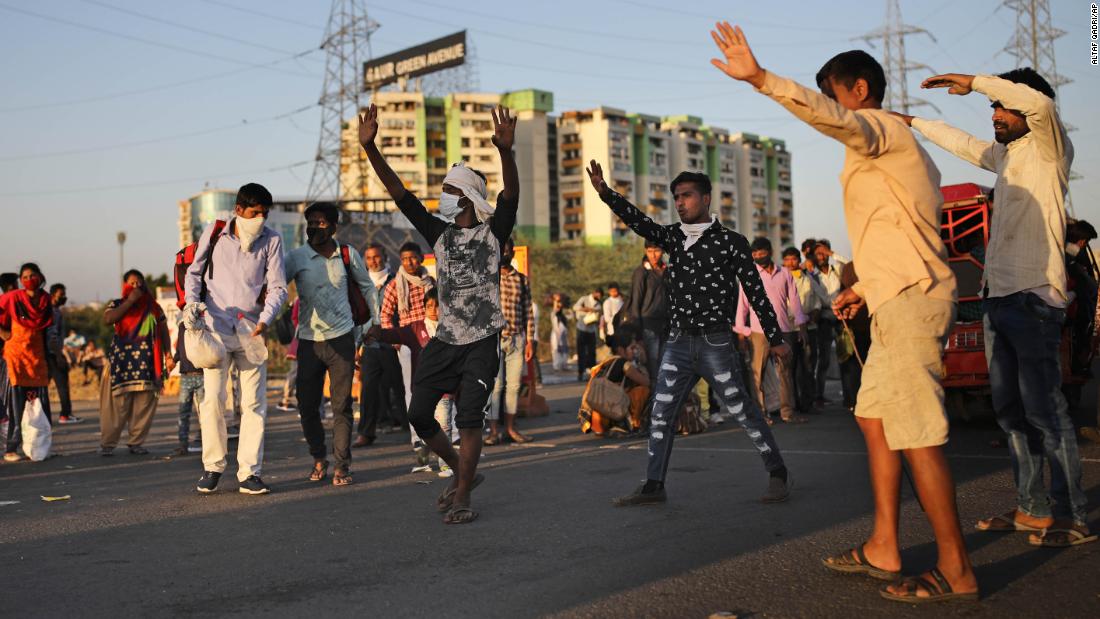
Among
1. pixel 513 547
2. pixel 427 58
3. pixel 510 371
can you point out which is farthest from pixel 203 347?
pixel 427 58

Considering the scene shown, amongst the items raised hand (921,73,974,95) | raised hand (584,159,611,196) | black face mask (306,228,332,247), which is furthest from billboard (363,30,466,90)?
raised hand (921,73,974,95)

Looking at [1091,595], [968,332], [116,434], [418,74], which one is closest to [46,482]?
[116,434]

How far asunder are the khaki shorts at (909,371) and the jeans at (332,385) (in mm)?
4757

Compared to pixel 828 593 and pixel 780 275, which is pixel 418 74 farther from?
pixel 828 593

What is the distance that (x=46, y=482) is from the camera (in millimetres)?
9008

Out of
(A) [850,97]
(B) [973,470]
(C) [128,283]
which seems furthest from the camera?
(C) [128,283]

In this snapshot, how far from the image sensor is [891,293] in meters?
4.40

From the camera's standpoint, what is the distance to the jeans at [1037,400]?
5172 mm

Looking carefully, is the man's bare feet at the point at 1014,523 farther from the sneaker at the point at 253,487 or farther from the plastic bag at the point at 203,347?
the plastic bag at the point at 203,347

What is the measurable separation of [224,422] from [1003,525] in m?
5.27

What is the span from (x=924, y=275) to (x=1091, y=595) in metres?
1.41

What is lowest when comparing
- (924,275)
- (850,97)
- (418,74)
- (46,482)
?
(46,482)

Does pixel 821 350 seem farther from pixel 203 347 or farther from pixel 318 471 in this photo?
pixel 203 347

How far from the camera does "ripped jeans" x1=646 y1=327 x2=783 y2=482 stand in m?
6.75
